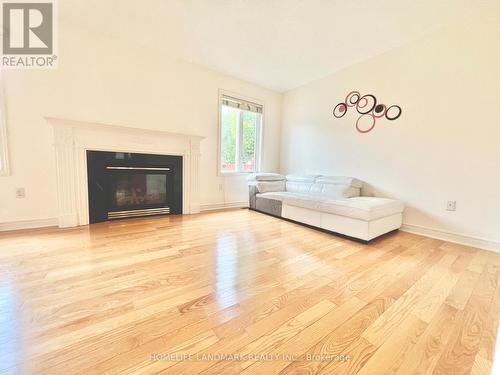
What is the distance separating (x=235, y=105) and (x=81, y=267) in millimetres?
3332

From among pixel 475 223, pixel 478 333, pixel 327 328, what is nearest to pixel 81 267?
pixel 327 328

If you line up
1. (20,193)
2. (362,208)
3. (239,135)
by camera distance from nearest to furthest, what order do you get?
(362,208), (20,193), (239,135)

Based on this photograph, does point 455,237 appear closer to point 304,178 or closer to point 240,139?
point 304,178

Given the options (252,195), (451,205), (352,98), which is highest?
(352,98)

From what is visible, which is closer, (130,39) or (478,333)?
(478,333)

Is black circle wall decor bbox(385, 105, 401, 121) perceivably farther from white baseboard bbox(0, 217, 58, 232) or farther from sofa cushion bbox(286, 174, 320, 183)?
white baseboard bbox(0, 217, 58, 232)

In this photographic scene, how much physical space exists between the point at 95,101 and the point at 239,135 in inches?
89.9

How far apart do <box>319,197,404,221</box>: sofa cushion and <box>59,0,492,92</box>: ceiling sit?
6.73ft

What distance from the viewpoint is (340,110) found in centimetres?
353

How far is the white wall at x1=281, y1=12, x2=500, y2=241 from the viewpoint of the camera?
7.35ft

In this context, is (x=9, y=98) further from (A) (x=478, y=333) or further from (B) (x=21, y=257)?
(A) (x=478, y=333)

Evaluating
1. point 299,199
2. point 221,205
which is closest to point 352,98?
point 299,199

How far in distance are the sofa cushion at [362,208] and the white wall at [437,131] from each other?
0.42 metres

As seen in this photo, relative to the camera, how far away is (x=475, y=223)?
7.64ft
